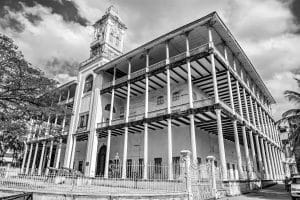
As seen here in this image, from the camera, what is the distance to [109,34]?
107 ft

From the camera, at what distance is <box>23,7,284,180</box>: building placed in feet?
57.5

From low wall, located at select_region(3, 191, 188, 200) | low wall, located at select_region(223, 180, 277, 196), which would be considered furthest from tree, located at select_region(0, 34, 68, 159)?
low wall, located at select_region(223, 180, 277, 196)

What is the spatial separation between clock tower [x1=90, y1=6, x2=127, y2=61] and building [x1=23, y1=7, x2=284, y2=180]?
444 cm

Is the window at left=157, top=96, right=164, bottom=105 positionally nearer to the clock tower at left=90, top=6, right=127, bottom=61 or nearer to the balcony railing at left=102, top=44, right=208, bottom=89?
the balcony railing at left=102, top=44, right=208, bottom=89

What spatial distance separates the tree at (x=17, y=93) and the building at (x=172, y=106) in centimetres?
784

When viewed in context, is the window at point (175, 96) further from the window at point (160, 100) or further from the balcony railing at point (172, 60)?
the balcony railing at point (172, 60)

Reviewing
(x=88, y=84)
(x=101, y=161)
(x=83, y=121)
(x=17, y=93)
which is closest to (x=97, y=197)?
(x=17, y=93)

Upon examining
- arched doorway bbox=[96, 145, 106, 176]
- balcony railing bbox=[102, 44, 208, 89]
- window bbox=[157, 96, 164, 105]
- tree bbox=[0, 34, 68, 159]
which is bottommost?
arched doorway bbox=[96, 145, 106, 176]

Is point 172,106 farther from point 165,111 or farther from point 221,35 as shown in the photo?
point 221,35

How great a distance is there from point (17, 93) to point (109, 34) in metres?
21.6

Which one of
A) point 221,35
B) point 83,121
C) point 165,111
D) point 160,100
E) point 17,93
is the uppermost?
point 221,35

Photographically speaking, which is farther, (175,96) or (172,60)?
(175,96)

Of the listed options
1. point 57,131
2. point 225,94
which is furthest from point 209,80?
point 57,131

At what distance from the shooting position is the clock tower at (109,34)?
1253 inches
